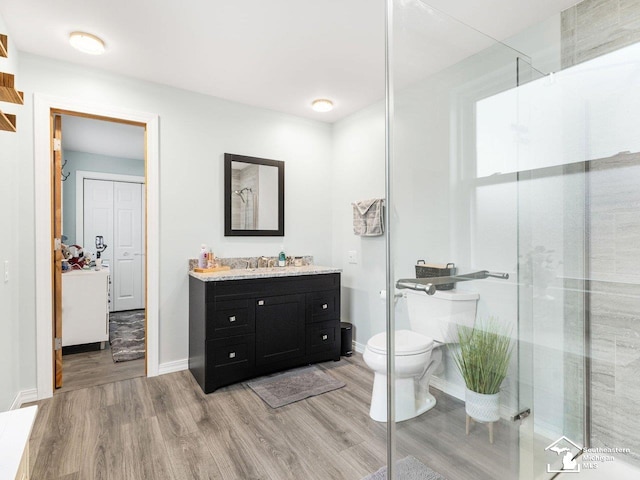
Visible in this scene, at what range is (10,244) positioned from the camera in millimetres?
2227

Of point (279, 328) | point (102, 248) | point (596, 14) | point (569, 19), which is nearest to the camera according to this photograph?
Result: point (596, 14)

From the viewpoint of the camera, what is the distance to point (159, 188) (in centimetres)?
291

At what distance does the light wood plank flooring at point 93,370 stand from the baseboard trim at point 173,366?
17 centimetres

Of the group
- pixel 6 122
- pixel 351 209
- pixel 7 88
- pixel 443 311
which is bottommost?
pixel 443 311

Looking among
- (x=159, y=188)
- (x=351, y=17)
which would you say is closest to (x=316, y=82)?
(x=351, y=17)

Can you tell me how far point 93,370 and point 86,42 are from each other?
258 centimetres

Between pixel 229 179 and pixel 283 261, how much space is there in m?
0.93

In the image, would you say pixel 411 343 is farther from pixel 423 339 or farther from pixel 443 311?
pixel 443 311

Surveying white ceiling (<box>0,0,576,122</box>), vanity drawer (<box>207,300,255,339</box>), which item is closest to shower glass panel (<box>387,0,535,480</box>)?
white ceiling (<box>0,0,576,122</box>)

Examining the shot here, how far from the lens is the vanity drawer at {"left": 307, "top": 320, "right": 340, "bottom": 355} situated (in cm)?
311

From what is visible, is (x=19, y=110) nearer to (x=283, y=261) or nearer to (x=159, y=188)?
(x=159, y=188)

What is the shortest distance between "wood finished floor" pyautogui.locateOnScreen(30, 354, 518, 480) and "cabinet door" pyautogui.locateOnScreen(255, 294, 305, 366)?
0.36 metres

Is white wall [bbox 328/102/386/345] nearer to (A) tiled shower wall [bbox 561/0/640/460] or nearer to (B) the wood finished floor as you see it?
(B) the wood finished floor

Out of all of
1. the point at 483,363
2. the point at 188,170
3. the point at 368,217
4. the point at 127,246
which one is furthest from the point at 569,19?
the point at 127,246
